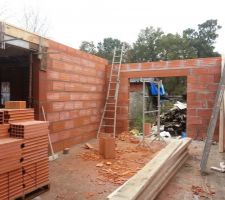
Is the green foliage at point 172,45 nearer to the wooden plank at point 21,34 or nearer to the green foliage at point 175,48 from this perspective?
the green foliage at point 175,48

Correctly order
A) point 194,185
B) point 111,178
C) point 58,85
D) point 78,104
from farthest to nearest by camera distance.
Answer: point 78,104 → point 58,85 → point 111,178 → point 194,185

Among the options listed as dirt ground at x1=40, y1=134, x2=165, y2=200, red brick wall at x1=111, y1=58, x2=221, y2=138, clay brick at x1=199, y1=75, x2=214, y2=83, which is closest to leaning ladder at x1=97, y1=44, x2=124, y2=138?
red brick wall at x1=111, y1=58, x2=221, y2=138

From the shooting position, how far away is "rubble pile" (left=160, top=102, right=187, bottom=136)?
973 cm

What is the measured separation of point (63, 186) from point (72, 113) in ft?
9.94

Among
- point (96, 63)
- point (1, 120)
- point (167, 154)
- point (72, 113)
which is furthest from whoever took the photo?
point (96, 63)

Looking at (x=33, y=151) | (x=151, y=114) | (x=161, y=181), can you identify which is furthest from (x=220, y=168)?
(x=151, y=114)

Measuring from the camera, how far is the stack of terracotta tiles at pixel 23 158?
343 centimetres

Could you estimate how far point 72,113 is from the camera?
23.4 ft

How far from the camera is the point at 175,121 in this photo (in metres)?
10.3

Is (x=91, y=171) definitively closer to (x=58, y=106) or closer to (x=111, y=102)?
(x=58, y=106)

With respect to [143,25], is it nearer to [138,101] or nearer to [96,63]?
[138,101]

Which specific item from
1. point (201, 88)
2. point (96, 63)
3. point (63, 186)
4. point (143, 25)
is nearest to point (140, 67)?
point (96, 63)

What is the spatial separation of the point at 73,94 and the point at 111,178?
10.2ft

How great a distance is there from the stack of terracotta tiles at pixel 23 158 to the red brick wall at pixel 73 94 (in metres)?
2.12
